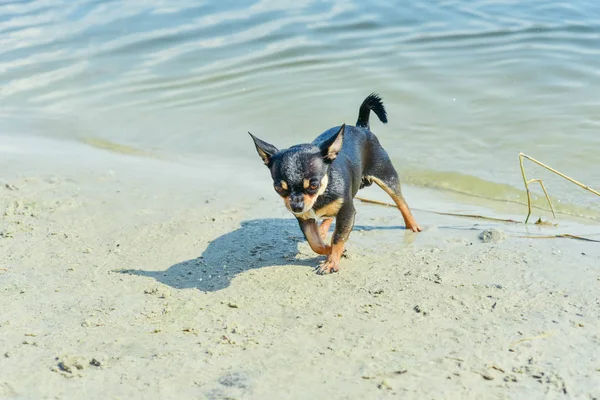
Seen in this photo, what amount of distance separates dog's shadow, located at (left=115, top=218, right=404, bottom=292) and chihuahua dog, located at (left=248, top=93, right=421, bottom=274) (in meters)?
0.25

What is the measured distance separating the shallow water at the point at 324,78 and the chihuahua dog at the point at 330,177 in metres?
Result: 1.86

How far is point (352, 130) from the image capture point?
628cm

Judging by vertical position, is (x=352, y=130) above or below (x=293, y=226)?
above

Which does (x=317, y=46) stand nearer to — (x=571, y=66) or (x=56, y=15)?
(x=571, y=66)

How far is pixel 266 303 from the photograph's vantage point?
495 centimetres

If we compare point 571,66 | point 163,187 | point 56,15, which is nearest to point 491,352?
point 163,187

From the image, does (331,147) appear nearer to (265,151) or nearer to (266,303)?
(265,151)

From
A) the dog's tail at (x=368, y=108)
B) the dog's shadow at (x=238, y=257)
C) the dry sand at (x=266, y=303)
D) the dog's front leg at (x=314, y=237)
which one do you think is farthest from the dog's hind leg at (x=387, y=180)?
the dog's front leg at (x=314, y=237)

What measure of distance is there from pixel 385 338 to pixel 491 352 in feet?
1.87

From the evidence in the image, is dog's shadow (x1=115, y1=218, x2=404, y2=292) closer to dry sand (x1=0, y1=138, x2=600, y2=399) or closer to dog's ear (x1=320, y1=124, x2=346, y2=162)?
dry sand (x1=0, y1=138, x2=600, y2=399)

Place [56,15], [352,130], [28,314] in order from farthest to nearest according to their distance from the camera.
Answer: [56,15] → [352,130] → [28,314]

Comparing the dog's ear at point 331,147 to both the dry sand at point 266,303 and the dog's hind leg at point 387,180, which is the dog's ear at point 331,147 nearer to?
the dry sand at point 266,303

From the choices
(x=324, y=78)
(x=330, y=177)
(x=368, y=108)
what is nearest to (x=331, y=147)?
(x=330, y=177)

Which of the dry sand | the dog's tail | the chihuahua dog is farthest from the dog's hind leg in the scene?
the dog's tail
